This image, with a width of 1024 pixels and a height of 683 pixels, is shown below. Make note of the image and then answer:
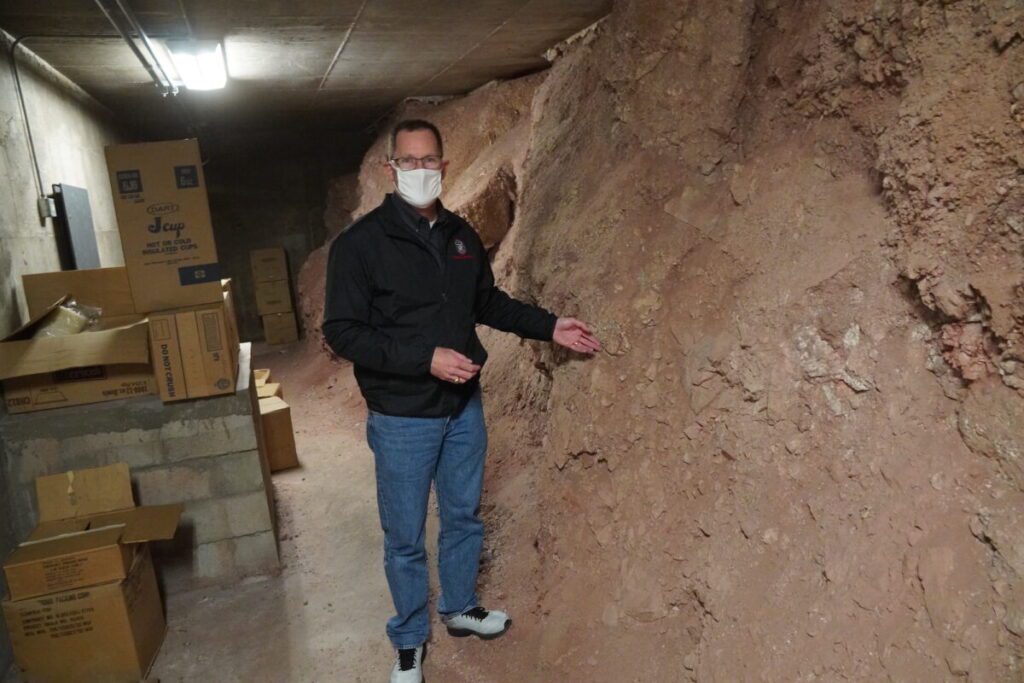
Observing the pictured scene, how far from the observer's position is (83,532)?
2668 millimetres

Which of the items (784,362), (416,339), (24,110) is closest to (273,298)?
(24,110)

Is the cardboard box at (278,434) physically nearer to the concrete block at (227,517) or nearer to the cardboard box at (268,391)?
the cardboard box at (268,391)

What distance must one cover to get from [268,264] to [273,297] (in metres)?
0.53

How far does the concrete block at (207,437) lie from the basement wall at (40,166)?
0.87 meters

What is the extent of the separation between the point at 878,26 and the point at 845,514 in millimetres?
1521

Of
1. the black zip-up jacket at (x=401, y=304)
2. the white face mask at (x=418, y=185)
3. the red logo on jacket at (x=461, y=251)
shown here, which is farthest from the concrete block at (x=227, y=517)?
the white face mask at (x=418, y=185)

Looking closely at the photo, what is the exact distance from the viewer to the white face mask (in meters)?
2.26

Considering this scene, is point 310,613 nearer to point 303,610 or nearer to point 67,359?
point 303,610

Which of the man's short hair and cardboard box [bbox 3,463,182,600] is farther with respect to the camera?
cardboard box [bbox 3,463,182,600]

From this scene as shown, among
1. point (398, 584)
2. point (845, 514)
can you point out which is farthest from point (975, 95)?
point (398, 584)

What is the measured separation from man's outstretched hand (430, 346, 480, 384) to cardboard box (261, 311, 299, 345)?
806 cm

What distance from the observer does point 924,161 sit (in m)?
1.82

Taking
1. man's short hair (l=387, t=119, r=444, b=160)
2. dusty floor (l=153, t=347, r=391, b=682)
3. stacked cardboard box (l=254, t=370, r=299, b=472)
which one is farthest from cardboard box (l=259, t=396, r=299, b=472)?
man's short hair (l=387, t=119, r=444, b=160)

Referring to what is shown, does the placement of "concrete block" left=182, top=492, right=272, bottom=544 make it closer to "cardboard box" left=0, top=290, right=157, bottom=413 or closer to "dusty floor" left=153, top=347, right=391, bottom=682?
"dusty floor" left=153, top=347, right=391, bottom=682
